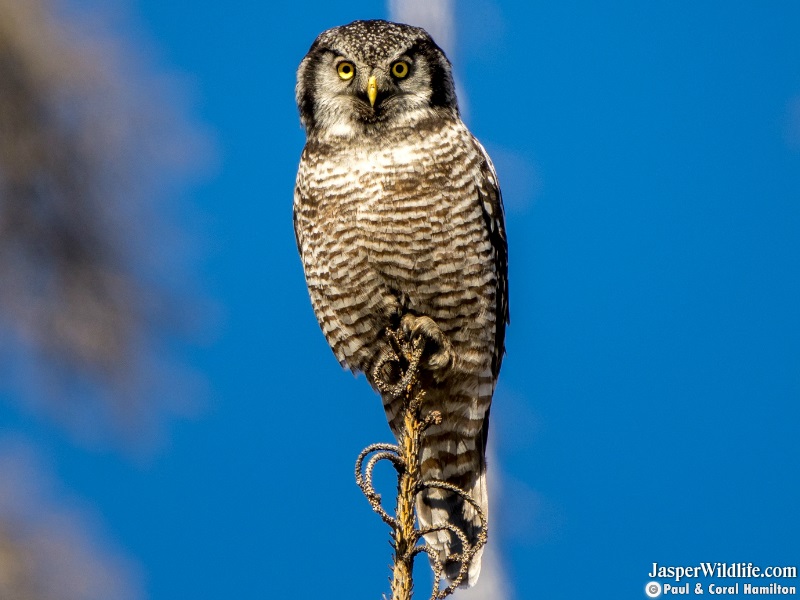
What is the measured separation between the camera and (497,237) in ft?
13.0

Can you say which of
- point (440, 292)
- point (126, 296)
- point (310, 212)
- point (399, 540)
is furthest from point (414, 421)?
point (126, 296)

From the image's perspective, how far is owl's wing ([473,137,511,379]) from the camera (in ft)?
12.7

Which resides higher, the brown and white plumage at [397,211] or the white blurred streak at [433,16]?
the white blurred streak at [433,16]

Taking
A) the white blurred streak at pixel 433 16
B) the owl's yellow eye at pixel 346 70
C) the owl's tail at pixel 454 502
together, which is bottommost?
the owl's tail at pixel 454 502

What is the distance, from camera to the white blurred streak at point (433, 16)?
15.8 feet

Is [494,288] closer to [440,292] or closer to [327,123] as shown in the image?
[440,292]

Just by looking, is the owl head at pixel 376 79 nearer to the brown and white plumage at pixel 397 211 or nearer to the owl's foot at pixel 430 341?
the brown and white plumage at pixel 397 211

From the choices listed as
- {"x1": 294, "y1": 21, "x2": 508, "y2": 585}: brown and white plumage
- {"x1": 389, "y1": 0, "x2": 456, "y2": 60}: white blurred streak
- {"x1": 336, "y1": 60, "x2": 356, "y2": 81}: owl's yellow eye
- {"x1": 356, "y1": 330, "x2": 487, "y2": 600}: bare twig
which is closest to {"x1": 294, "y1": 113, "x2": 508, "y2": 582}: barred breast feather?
{"x1": 294, "y1": 21, "x2": 508, "y2": 585}: brown and white plumage

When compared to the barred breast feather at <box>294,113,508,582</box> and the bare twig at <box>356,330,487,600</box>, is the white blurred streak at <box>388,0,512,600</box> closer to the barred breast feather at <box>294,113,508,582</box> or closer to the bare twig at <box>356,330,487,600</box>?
the barred breast feather at <box>294,113,508,582</box>

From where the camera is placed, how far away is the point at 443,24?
4.87 metres

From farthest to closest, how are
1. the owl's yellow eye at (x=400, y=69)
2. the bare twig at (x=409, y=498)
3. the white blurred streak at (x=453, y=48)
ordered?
the white blurred streak at (x=453, y=48) → the owl's yellow eye at (x=400, y=69) → the bare twig at (x=409, y=498)

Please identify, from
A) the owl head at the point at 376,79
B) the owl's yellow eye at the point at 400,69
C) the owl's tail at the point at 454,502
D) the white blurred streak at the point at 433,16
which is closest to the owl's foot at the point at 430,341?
the owl's tail at the point at 454,502

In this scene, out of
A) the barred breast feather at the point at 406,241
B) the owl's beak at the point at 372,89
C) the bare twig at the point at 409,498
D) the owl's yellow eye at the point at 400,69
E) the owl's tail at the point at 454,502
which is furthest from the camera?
the owl's tail at the point at 454,502

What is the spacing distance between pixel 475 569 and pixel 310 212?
1625mm
